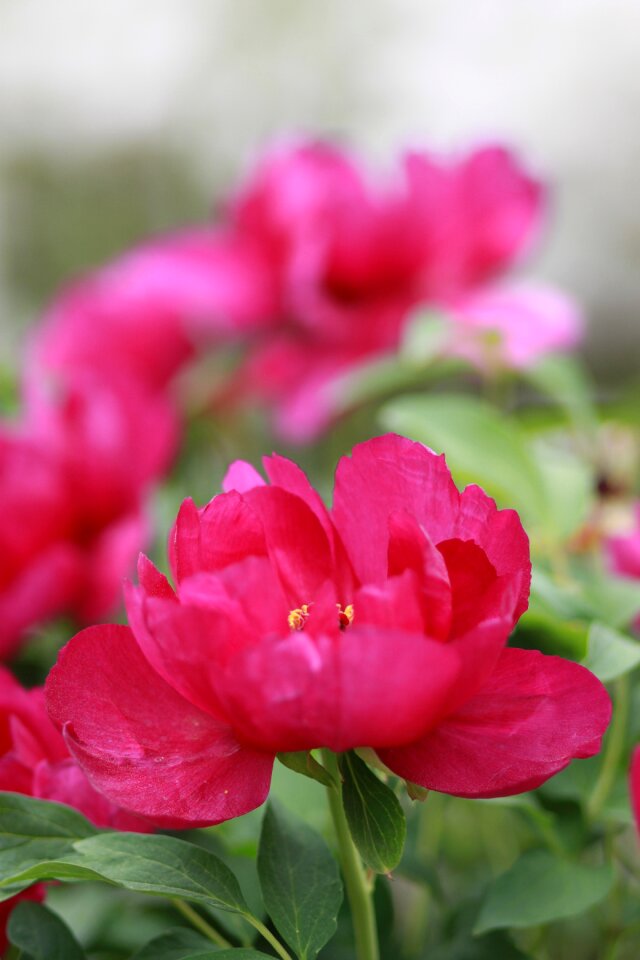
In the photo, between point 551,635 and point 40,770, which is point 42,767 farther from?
point 551,635

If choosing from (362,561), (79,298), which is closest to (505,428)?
(362,561)

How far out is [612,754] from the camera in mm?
274

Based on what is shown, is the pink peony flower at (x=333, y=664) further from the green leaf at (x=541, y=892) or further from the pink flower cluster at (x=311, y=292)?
the pink flower cluster at (x=311, y=292)

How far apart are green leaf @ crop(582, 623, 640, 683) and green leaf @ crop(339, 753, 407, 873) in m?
0.06

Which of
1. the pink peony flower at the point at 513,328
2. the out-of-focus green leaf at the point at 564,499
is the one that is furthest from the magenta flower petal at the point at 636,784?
the pink peony flower at the point at 513,328

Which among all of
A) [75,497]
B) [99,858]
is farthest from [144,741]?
[75,497]

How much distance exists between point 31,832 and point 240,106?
3.78 metres

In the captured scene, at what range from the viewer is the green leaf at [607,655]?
23cm

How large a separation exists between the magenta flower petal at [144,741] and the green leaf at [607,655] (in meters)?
0.08

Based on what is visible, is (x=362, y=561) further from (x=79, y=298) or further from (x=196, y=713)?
(x=79, y=298)

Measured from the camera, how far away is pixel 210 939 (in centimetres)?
24

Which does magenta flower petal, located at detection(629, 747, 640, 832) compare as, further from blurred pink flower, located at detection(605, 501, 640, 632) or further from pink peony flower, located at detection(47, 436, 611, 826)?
blurred pink flower, located at detection(605, 501, 640, 632)

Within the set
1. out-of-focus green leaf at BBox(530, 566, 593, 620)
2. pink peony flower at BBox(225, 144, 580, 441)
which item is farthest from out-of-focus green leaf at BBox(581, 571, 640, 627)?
pink peony flower at BBox(225, 144, 580, 441)

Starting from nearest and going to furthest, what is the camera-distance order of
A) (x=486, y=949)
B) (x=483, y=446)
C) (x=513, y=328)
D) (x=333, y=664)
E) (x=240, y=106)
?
(x=333, y=664) < (x=486, y=949) < (x=483, y=446) < (x=513, y=328) < (x=240, y=106)
